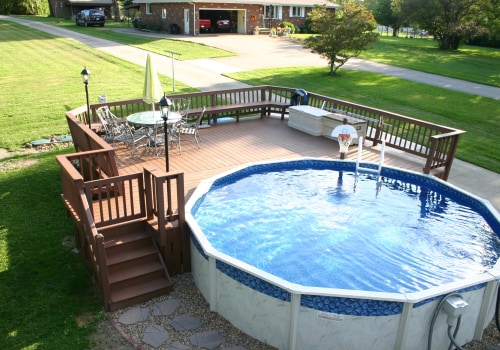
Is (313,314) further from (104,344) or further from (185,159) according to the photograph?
(185,159)

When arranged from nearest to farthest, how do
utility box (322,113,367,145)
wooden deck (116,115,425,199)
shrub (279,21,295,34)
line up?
1. wooden deck (116,115,425,199)
2. utility box (322,113,367,145)
3. shrub (279,21,295,34)

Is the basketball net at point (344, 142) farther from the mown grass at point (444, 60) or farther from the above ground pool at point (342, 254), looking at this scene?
the mown grass at point (444, 60)

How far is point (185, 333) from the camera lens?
526 centimetres

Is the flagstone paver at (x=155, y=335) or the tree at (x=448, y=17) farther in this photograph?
the tree at (x=448, y=17)

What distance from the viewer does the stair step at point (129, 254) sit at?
603cm

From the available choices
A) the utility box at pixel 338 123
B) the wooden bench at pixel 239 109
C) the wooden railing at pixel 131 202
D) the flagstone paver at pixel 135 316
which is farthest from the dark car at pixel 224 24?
the flagstone paver at pixel 135 316

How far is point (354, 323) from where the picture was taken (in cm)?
484

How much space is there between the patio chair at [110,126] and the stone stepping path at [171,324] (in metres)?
5.05

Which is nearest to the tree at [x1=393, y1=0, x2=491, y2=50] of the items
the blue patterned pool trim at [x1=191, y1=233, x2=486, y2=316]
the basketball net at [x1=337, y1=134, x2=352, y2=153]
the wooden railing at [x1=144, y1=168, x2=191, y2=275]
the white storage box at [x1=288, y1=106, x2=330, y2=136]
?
the white storage box at [x1=288, y1=106, x2=330, y2=136]

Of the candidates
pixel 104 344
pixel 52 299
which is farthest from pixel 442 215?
pixel 52 299

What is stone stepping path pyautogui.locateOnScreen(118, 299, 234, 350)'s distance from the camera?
5.08 meters

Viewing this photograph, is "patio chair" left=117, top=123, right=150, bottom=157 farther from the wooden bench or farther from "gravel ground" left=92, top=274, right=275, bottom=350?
"gravel ground" left=92, top=274, right=275, bottom=350

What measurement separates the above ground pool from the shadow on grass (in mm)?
1643

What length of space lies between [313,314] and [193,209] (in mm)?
3032
